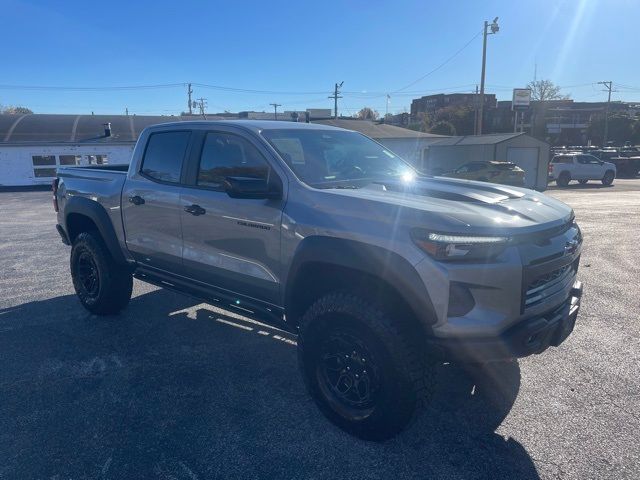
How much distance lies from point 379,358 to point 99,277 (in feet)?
11.5

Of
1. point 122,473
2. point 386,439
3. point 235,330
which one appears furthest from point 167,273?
point 386,439

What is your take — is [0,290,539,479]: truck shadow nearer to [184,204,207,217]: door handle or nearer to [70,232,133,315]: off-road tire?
[70,232,133,315]: off-road tire

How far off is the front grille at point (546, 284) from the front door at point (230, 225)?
5.33ft

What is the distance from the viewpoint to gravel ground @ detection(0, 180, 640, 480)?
286 cm

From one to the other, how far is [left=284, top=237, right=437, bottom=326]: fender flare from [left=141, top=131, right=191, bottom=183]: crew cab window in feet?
5.59

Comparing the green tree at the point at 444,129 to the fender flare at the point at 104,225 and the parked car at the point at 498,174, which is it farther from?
the fender flare at the point at 104,225

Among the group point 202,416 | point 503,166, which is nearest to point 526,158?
point 503,166

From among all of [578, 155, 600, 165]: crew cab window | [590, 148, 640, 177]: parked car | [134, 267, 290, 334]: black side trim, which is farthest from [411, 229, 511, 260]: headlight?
[590, 148, 640, 177]: parked car

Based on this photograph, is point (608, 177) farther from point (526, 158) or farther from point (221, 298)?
point (221, 298)

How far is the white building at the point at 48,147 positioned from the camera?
27.4 metres

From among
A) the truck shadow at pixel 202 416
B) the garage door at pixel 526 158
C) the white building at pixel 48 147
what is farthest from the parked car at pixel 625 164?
the truck shadow at pixel 202 416

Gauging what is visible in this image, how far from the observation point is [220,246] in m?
3.82

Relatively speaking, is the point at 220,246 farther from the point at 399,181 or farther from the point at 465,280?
the point at 465,280

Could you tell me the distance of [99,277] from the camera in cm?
511
